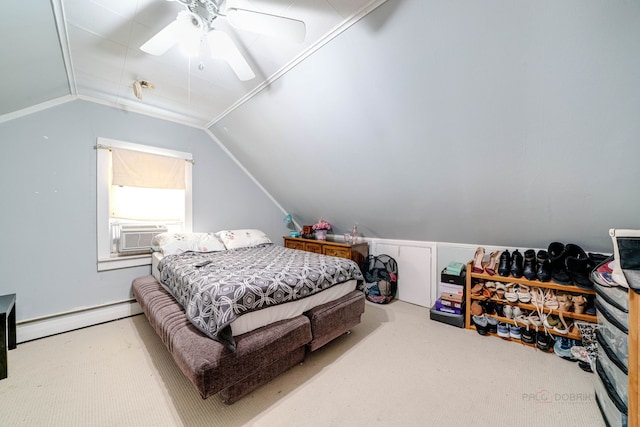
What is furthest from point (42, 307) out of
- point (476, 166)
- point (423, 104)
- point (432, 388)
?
point (476, 166)

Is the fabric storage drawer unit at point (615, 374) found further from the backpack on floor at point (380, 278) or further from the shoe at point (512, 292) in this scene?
the backpack on floor at point (380, 278)

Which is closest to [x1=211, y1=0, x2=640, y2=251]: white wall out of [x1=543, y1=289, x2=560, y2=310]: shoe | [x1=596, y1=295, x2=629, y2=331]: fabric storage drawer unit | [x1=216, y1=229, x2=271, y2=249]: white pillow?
[x1=543, y1=289, x2=560, y2=310]: shoe

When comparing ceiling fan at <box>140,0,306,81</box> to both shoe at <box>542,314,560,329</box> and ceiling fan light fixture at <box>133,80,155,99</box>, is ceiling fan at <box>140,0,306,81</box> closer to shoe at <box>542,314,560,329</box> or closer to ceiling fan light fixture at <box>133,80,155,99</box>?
ceiling fan light fixture at <box>133,80,155,99</box>

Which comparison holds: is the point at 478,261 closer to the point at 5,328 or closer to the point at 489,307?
the point at 489,307

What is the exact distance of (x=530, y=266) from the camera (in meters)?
2.18

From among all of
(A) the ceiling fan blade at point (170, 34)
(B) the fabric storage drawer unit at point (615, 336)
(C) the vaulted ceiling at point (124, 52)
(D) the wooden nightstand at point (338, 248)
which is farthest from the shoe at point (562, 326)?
(A) the ceiling fan blade at point (170, 34)

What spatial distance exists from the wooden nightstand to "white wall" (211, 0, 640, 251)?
81 cm

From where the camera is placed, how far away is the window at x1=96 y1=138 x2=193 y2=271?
102 inches

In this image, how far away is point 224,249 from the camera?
311cm

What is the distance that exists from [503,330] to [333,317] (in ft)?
5.44

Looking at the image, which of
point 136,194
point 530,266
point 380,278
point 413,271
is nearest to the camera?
point 530,266

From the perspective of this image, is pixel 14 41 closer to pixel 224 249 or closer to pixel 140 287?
pixel 140 287

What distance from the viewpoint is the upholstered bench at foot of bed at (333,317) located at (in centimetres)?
187

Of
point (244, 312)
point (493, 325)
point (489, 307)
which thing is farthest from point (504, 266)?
point (244, 312)
